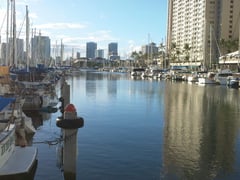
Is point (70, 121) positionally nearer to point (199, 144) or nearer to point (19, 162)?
point (19, 162)

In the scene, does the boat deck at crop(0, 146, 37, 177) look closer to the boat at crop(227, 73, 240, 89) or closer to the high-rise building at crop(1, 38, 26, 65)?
the high-rise building at crop(1, 38, 26, 65)

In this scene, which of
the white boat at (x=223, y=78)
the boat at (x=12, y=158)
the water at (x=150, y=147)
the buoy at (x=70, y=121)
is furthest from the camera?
the white boat at (x=223, y=78)

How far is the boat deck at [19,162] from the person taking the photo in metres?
17.4

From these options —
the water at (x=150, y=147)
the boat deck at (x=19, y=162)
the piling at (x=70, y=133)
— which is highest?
the piling at (x=70, y=133)

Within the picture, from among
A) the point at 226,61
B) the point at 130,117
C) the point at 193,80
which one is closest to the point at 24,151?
the point at 130,117

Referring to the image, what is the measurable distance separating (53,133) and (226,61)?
155 metres

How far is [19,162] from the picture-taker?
18625mm

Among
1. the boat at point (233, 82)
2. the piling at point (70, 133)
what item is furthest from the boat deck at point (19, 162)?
Result: the boat at point (233, 82)

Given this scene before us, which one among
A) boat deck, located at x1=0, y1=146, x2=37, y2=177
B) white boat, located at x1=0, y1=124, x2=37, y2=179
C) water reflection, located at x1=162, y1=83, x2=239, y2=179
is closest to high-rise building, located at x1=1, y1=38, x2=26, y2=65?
water reflection, located at x1=162, y1=83, x2=239, y2=179

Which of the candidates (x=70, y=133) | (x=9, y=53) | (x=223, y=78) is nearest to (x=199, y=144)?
(x=70, y=133)

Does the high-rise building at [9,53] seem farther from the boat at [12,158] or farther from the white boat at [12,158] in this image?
the white boat at [12,158]

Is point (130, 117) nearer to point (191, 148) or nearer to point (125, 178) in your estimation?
point (191, 148)

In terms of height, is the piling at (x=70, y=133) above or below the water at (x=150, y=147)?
above

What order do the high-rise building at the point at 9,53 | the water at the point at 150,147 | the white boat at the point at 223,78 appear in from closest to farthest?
the water at the point at 150,147, the high-rise building at the point at 9,53, the white boat at the point at 223,78
